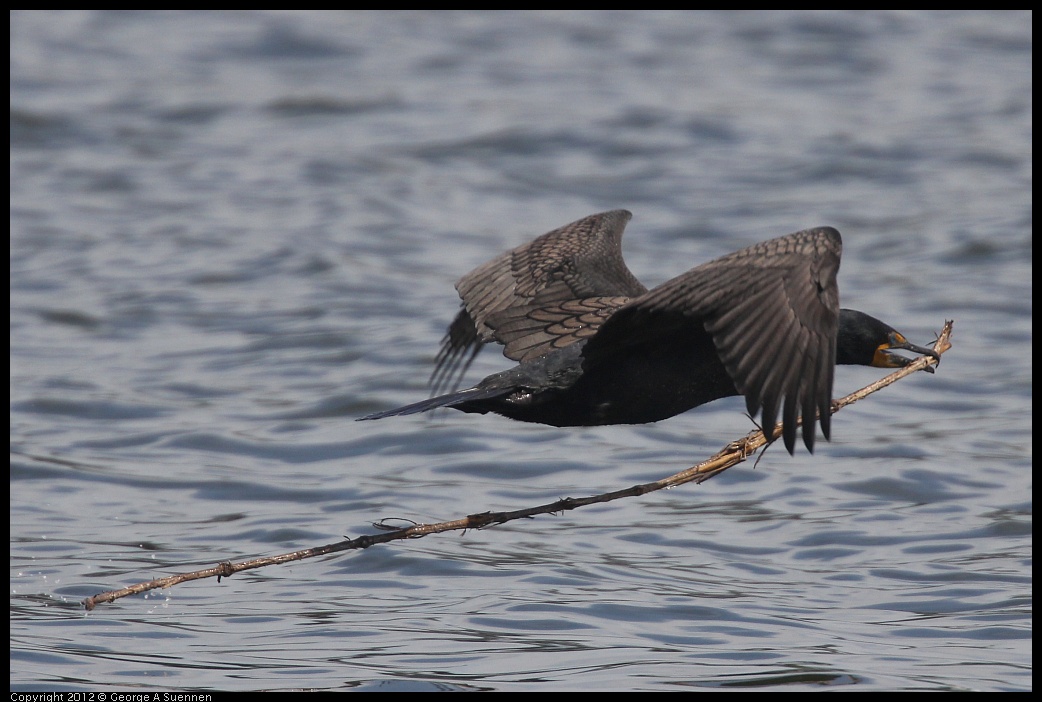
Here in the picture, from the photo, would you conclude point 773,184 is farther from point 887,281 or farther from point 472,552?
point 472,552

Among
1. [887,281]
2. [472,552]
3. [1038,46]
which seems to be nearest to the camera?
[472,552]

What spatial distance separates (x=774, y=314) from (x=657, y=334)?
640 mm

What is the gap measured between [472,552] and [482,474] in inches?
42.7

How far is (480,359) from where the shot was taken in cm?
964

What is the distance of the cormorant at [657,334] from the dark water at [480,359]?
33.3 inches

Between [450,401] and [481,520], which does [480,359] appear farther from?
[481,520]

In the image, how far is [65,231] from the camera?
1242 cm

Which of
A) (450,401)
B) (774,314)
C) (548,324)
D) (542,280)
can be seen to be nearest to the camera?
(774,314)

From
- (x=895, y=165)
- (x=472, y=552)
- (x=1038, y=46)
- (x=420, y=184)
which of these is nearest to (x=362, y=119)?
(x=420, y=184)

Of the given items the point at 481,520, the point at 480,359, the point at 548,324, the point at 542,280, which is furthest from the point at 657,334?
the point at 480,359

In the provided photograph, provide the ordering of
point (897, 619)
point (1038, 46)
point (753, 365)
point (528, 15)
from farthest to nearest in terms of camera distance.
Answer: point (528, 15) < point (1038, 46) < point (897, 619) < point (753, 365)

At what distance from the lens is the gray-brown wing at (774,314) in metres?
4.52

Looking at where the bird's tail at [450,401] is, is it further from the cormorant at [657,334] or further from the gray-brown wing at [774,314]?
the gray-brown wing at [774,314]

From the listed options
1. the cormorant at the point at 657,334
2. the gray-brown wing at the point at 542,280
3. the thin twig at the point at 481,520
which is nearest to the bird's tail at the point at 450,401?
the cormorant at the point at 657,334
